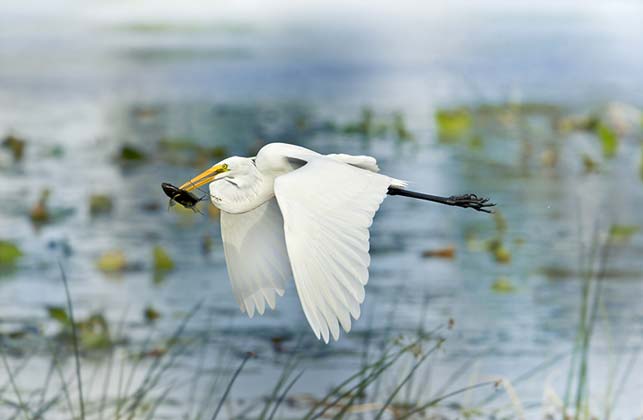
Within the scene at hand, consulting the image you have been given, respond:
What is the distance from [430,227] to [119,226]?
1.50 metres

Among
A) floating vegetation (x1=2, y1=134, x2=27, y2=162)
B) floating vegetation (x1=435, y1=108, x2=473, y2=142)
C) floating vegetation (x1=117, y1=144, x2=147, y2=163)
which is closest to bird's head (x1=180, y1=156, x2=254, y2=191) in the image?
floating vegetation (x1=117, y1=144, x2=147, y2=163)

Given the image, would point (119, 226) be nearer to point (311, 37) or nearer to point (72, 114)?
point (72, 114)

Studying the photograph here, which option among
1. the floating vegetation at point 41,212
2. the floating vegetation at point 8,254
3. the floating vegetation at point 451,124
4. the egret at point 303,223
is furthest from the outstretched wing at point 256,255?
the floating vegetation at point 451,124

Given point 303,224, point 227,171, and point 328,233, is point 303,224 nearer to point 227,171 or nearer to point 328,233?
point 328,233

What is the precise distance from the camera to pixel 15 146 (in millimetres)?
8148

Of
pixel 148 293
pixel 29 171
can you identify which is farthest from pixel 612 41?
pixel 148 293

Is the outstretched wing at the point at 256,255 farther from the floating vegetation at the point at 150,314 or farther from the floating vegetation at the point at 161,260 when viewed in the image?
the floating vegetation at the point at 161,260

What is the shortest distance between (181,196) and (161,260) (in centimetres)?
359

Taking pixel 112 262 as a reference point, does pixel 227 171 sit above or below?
above

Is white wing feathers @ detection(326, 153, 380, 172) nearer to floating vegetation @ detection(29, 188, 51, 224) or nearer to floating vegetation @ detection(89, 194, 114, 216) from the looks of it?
floating vegetation @ detection(29, 188, 51, 224)

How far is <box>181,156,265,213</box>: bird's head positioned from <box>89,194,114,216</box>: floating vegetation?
478 cm

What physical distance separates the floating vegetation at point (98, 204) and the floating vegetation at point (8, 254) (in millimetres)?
1082

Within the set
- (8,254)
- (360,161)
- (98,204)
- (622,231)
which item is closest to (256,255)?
(360,161)

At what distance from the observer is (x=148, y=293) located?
500 centimetres
